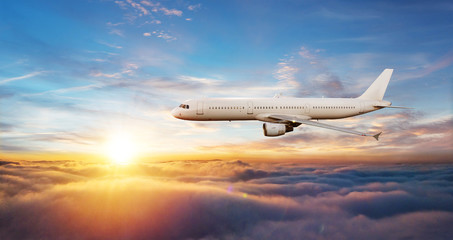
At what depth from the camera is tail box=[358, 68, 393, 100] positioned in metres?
43.5

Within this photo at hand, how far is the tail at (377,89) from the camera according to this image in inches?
1711

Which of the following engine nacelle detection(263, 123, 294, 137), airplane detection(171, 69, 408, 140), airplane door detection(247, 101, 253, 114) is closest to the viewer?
engine nacelle detection(263, 123, 294, 137)

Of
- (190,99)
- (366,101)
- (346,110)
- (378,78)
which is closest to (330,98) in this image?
(346,110)

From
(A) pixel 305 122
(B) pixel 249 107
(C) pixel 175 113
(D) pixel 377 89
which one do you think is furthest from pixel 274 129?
(D) pixel 377 89

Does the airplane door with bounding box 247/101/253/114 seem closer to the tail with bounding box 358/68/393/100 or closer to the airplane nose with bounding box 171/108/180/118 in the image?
the airplane nose with bounding box 171/108/180/118

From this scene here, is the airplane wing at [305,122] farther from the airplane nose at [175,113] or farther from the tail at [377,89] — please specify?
the tail at [377,89]

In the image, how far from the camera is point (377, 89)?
43.6m

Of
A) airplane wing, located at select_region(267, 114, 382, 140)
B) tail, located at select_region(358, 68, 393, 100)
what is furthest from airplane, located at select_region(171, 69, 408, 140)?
tail, located at select_region(358, 68, 393, 100)

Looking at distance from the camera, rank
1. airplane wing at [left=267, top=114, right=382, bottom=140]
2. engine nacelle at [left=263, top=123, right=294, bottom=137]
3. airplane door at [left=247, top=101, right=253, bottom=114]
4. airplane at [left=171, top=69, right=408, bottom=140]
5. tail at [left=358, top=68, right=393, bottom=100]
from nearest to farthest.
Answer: airplane wing at [left=267, top=114, right=382, bottom=140] < engine nacelle at [left=263, top=123, right=294, bottom=137] < airplane at [left=171, top=69, right=408, bottom=140] < airplane door at [left=247, top=101, right=253, bottom=114] < tail at [left=358, top=68, right=393, bottom=100]

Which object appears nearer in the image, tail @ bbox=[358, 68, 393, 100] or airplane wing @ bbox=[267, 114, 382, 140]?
airplane wing @ bbox=[267, 114, 382, 140]

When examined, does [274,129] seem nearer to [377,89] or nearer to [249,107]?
[249,107]

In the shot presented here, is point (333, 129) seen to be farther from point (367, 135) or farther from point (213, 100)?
point (213, 100)

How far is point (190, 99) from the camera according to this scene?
37.2 meters

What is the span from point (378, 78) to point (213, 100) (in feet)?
81.9
